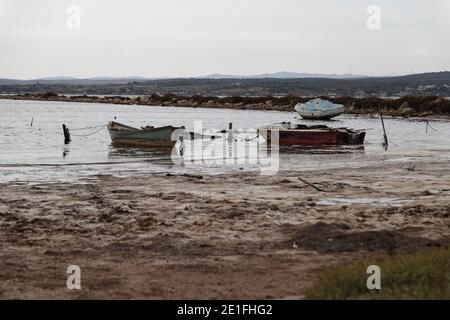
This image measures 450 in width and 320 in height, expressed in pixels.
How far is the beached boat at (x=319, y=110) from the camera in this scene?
65.1 meters

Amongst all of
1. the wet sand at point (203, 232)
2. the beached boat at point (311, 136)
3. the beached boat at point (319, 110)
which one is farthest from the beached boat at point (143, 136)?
the beached boat at point (319, 110)

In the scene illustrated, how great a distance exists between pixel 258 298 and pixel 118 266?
9.29 feet

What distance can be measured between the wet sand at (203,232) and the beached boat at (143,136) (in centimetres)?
1465

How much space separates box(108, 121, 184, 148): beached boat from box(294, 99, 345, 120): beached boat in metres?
32.2

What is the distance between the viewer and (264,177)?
21812mm

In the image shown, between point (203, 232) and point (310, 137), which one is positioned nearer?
point (203, 232)

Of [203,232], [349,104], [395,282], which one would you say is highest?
[395,282]

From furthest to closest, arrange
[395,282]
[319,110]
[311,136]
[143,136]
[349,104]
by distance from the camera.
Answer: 1. [349,104]
2. [319,110]
3. [311,136]
4. [143,136]
5. [395,282]

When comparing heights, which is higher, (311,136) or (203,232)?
(203,232)

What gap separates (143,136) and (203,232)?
76.7 ft

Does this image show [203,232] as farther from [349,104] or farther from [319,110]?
[349,104]

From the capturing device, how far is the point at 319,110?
215 feet

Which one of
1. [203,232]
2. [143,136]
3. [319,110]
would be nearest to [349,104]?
[319,110]

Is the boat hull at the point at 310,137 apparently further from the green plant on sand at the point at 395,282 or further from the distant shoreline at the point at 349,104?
the green plant on sand at the point at 395,282
